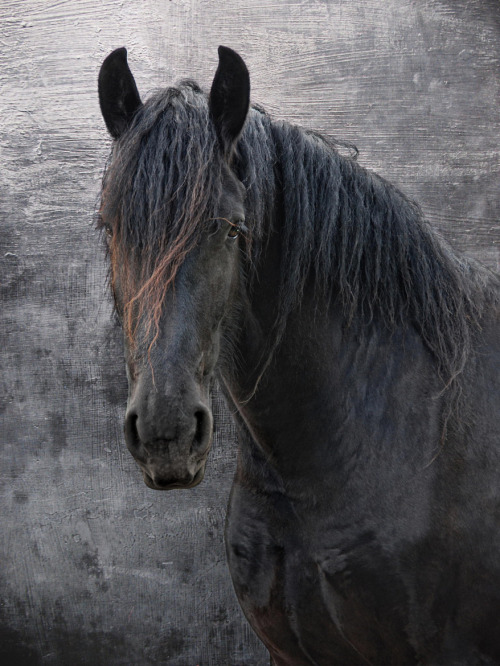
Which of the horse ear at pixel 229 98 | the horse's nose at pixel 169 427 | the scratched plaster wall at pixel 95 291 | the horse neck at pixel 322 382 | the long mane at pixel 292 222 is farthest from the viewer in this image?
the scratched plaster wall at pixel 95 291

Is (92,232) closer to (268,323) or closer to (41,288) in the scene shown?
(41,288)

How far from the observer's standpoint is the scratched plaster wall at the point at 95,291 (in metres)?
3.51

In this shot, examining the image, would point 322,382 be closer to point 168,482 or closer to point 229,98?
point 168,482

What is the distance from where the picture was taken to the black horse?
160 cm

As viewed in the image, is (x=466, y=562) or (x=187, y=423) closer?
(x=187, y=423)

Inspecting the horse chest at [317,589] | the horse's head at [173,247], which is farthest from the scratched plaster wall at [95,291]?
the horse's head at [173,247]

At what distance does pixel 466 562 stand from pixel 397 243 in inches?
38.5

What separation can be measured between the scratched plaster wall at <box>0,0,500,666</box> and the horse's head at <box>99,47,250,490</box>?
1.88 metres

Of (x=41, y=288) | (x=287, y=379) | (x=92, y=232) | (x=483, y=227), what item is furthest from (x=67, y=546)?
(x=483, y=227)

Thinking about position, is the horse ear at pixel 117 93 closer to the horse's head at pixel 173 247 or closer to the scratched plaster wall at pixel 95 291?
the horse's head at pixel 173 247

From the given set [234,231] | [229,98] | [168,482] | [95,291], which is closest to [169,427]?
[168,482]

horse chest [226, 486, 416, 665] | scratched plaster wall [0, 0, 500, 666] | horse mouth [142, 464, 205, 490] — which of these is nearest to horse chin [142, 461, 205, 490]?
horse mouth [142, 464, 205, 490]

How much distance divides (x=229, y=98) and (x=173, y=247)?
51cm

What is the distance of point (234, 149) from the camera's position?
1.75m
